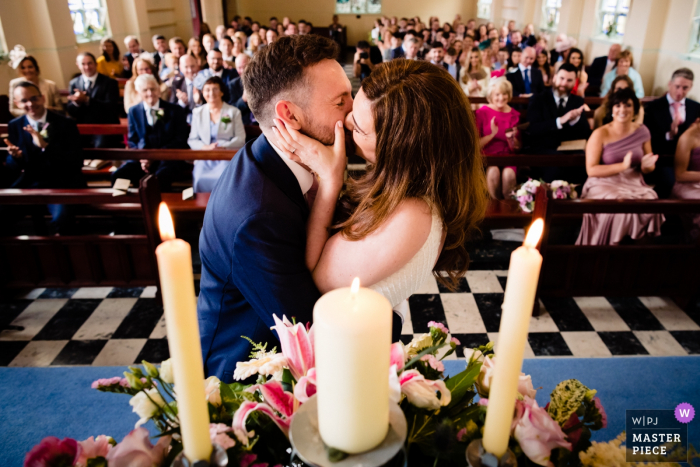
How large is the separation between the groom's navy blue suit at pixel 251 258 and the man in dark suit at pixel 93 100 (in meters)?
5.53

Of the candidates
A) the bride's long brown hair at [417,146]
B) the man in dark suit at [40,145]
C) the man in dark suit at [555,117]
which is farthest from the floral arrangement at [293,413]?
the man in dark suit at [555,117]

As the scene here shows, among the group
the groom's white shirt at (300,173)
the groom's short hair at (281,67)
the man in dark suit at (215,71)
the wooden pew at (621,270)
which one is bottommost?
the wooden pew at (621,270)

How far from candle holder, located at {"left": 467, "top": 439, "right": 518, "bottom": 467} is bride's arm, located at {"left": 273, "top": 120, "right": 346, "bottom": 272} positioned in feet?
2.38

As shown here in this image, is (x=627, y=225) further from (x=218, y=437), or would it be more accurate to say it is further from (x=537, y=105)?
(x=218, y=437)

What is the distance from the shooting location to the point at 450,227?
134 centimetres

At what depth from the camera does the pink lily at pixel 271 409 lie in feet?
2.27

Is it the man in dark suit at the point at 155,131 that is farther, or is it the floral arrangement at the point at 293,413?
the man in dark suit at the point at 155,131

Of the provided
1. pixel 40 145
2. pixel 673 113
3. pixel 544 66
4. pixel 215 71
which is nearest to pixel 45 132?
pixel 40 145

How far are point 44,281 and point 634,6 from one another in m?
10.1

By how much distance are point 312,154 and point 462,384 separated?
75 cm

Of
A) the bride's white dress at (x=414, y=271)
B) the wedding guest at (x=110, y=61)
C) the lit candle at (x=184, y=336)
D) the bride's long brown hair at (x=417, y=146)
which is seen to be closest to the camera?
the lit candle at (x=184, y=336)

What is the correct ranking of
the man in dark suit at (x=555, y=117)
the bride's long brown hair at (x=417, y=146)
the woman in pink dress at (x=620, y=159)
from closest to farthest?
the bride's long brown hair at (x=417, y=146), the woman in pink dress at (x=620, y=159), the man in dark suit at (x=555, y=117)

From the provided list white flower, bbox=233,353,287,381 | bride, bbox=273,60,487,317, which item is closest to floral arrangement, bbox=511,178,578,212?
bride, bbox=273,60,487,317

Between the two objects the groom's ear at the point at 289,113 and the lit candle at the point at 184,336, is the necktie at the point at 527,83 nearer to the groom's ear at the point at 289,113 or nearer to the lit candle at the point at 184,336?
the groom's ear at the point at 289,113
